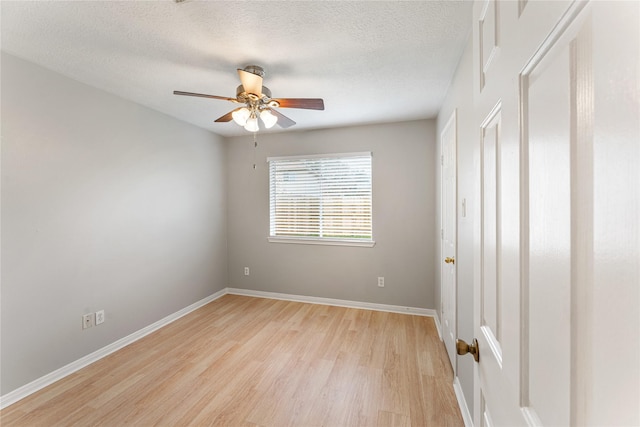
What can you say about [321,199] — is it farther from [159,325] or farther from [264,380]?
[159,325]

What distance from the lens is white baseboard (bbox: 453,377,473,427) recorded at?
1.58 metres

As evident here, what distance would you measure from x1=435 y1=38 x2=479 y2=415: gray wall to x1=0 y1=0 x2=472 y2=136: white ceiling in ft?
0.78

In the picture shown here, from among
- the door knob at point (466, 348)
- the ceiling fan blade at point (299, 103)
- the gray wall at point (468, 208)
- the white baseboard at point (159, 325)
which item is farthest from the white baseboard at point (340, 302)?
the ceiling fan blade at point (299, 103)

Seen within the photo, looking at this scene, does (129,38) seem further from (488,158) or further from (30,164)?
(488,158)

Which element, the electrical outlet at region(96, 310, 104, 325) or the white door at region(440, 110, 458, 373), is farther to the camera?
the electrical outlet at region(96, 310, 104, 325)

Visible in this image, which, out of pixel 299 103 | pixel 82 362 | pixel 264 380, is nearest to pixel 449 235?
pixel 299 103

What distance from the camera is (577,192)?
34 cm

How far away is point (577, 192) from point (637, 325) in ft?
0.55

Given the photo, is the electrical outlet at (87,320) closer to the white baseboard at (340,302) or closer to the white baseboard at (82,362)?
the white baseboard at (82,362)

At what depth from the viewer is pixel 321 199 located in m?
3.66

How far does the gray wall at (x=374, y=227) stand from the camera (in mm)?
3223

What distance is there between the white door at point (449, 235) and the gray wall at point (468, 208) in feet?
0.40

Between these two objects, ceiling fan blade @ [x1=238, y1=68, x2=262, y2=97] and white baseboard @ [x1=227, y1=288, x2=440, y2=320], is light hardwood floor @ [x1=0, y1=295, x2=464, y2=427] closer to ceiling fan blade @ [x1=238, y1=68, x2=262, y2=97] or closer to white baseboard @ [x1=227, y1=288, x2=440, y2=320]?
white baseboard @ [x1=227, y1=288, x2=440, y2=320]

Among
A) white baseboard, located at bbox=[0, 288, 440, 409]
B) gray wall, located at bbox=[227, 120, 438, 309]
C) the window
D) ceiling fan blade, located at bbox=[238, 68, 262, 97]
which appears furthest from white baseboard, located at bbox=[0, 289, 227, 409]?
ceiling fan blade, located at bbox=[238, 68, 262, 97]
